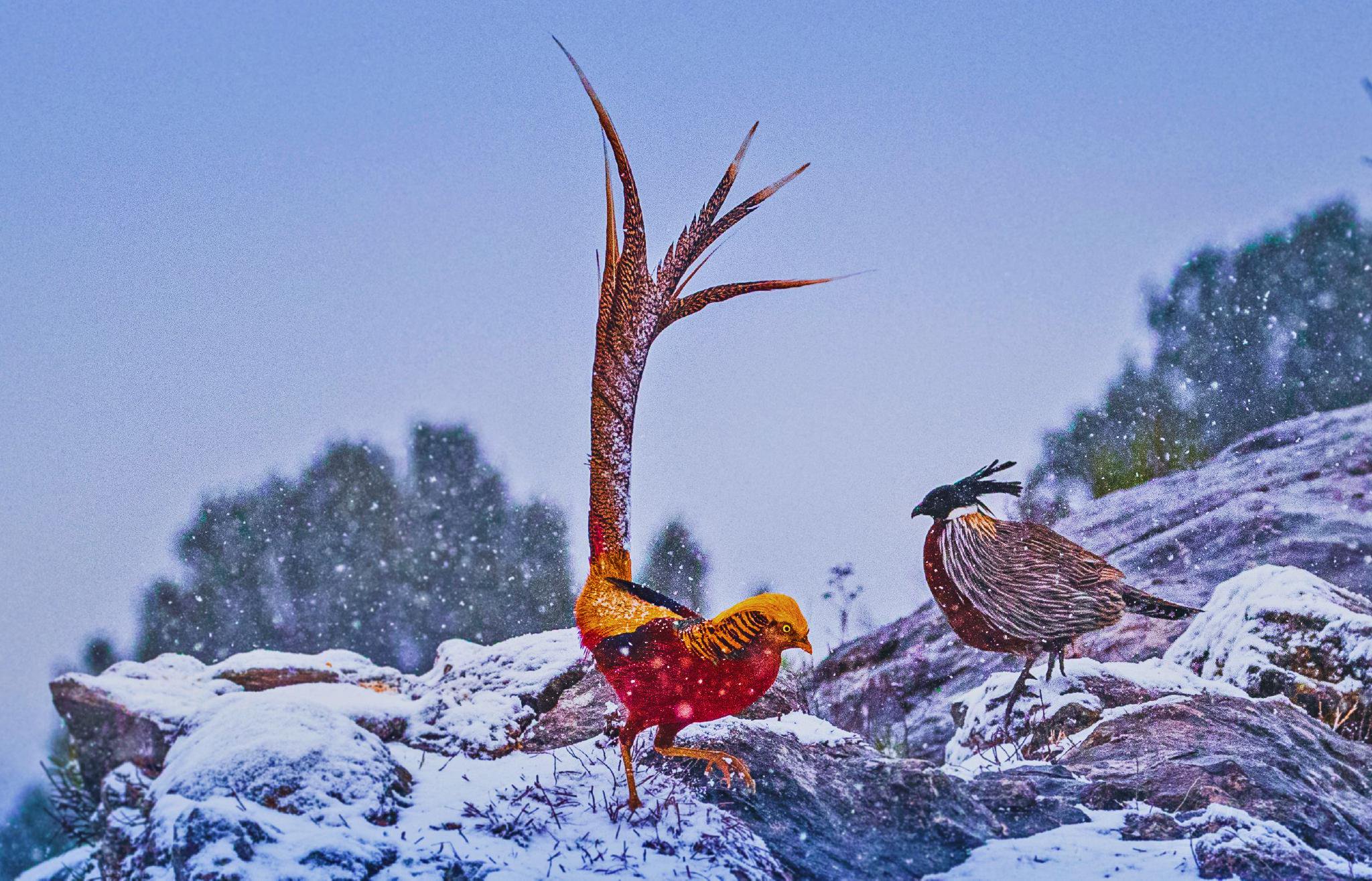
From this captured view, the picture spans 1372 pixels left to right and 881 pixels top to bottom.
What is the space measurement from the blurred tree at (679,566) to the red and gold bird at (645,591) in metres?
1.45

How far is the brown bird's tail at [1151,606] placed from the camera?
443 centimetres

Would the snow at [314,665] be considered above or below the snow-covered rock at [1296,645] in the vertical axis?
above

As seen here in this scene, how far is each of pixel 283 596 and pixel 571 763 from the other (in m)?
2.08

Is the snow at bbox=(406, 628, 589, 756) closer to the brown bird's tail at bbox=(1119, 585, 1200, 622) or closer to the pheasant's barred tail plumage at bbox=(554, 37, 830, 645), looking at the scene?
the pheasant's barred tail plumage at bbox=(554, 37, 830, 645)

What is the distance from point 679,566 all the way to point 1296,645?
2.69 meters

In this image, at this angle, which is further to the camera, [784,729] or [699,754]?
[784,729]

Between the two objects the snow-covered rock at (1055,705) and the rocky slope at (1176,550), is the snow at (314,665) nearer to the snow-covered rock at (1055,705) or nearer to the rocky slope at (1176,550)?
the rocky slope at (1176,550)

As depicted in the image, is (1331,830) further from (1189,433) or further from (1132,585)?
(1189,433)

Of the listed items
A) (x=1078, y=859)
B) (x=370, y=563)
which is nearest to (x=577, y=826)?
(x=1078, y=859)

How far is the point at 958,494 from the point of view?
A: 14.4 feet

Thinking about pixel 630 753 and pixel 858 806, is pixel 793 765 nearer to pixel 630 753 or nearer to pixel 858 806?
pixel 858 806

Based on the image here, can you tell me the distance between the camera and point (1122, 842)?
3.12 m

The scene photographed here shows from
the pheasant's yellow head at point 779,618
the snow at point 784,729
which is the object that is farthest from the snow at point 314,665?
the pheasant's yellow head at point 779,618

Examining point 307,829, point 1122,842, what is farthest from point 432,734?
point 1122,842
